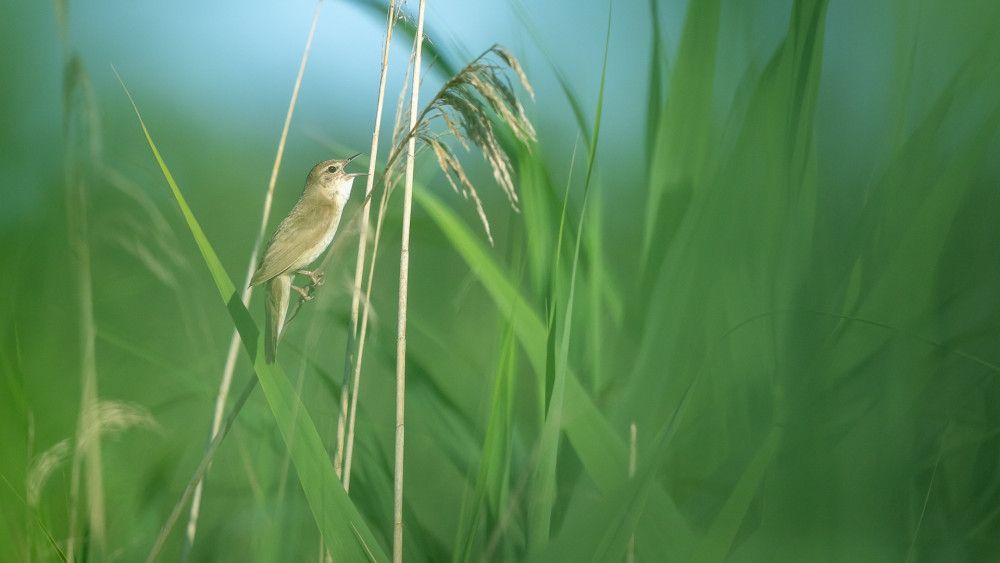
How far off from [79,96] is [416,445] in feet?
2.84

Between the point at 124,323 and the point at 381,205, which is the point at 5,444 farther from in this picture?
the point at 381,205

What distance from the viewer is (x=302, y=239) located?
1.13m

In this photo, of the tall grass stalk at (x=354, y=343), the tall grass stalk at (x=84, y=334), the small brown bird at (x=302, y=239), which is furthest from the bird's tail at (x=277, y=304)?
the tall grass stalk at (x=84, y=334)

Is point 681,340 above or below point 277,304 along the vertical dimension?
below

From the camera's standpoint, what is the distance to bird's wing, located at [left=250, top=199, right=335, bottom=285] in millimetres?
1086

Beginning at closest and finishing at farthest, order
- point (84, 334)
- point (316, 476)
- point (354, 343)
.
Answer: point (316, 476) → point (354, 343) → point (84, 334)

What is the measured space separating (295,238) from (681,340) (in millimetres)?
665

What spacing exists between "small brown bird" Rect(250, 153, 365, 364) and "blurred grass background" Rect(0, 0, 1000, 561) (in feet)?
0.25

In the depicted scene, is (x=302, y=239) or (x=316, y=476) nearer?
(x=316, y=476)

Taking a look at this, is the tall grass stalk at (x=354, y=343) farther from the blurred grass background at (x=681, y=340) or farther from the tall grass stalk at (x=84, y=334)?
the tall grass stalk at (x=84, y=334)

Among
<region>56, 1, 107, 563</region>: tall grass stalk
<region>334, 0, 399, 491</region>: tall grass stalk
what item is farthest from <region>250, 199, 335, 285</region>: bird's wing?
<region>56, 1, 107, 563</region>: tall grass stalk

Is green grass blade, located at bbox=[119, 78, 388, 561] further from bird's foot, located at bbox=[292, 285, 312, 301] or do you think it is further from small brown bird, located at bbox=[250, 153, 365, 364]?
bird's foot, located at bbox=[292, 285, 312, 301]

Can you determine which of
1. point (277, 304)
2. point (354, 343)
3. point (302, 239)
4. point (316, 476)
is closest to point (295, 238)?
point (302, 239)

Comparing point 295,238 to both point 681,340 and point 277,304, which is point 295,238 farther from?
point 681,340
